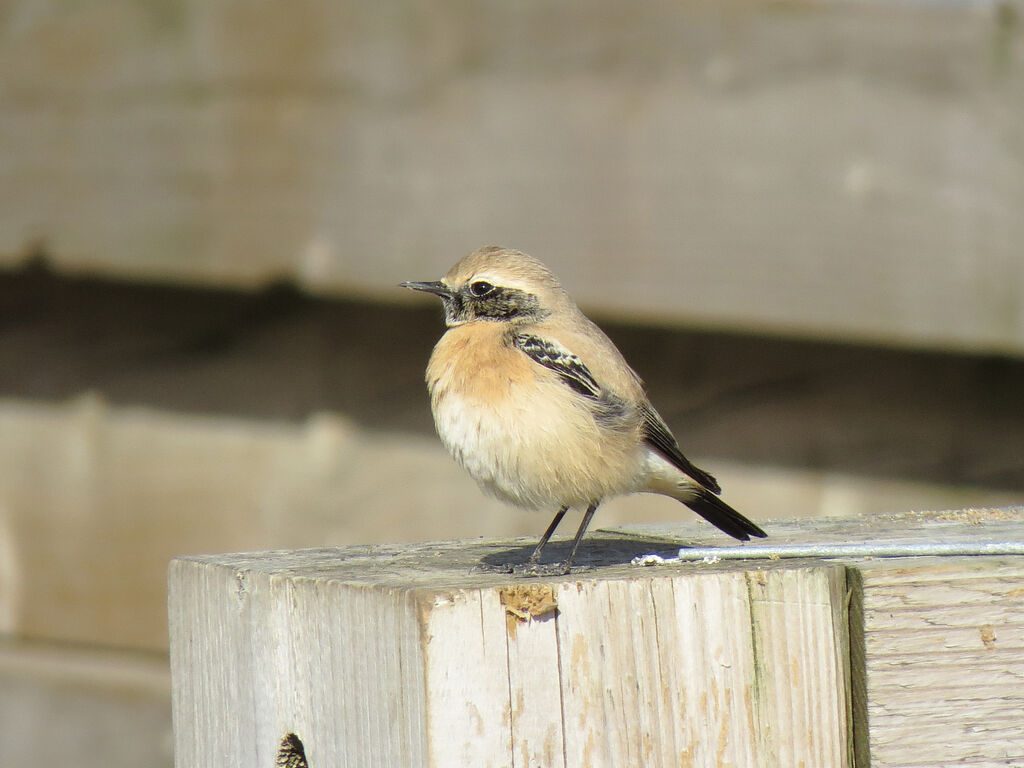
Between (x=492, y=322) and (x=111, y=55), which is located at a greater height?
(x=111, y=55)

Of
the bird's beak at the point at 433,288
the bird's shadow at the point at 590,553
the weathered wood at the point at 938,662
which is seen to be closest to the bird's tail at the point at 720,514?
the bird's shadow at the point at 590,553

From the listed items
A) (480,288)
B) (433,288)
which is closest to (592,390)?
(480,288)

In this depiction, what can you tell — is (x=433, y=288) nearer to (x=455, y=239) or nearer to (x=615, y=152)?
(x=455, y=239)

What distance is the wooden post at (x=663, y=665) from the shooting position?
7.36 ft

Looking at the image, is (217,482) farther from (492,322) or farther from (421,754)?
(421,754)

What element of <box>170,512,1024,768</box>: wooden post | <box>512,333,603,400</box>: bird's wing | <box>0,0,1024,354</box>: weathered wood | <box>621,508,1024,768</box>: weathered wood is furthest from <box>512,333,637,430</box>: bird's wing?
<box>621,508,1024,768</box>: weathered wood

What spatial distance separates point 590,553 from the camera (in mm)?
3230

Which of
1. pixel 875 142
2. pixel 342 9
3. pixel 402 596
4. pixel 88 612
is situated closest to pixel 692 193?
pixel 875 142

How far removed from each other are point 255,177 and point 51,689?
1.94m

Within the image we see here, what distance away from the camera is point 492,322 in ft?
12.6

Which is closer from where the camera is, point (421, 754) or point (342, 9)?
point (421, 754)

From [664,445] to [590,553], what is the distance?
0.54m

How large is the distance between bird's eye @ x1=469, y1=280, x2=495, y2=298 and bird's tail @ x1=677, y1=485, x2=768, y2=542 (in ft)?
2.78

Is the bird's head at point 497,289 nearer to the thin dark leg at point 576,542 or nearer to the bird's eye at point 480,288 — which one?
the bird's eye at point 480,288
